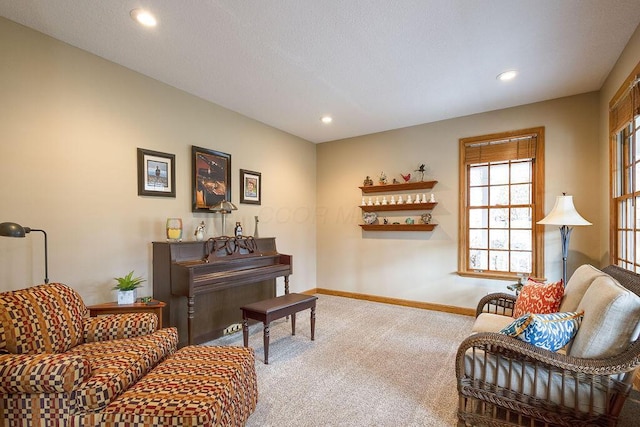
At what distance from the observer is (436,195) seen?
4.60 meters

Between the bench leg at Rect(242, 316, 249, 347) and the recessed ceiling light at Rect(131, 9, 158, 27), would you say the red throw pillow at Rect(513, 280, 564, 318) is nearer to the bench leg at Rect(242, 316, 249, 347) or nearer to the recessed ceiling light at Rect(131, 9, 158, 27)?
the bench leg at Rect(242, 316, 249, 347)

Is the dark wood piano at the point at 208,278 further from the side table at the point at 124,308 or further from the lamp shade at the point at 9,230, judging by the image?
the lamp shade at the point at 9,230

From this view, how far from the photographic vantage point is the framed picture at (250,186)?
4.27 meters

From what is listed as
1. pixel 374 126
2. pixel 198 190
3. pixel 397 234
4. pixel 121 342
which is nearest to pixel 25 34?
pixel 198 190

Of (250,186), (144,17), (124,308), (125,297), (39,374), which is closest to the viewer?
(39,374)

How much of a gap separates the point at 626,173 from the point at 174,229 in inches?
173

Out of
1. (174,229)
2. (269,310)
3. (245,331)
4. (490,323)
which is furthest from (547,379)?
(174,229)

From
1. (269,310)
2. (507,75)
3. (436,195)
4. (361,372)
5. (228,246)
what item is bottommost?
(361,372)

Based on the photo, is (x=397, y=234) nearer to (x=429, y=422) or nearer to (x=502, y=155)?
(x=502, y=155)

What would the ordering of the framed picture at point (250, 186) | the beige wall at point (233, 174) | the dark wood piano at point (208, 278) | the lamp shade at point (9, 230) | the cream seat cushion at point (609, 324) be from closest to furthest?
the cream seat cushion at point (609, 324) → the lamp shade at point (9, 230) → the beige wall at point (233, 174) → the dark wood piano at point (208, 278) → the framed picture at point (250, 186)

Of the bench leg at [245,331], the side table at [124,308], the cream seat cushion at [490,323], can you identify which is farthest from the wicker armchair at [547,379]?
the side table at [124,308]

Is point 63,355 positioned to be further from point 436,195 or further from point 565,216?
point 436,195

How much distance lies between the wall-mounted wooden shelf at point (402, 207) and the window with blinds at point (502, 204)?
46 cm

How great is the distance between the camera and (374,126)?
4.84 meters
